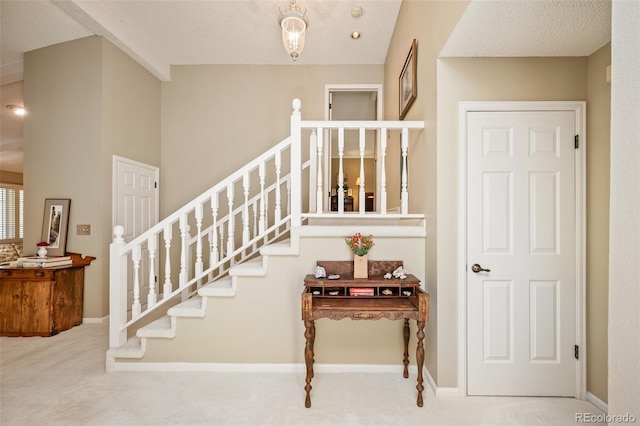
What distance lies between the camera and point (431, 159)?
251 cm

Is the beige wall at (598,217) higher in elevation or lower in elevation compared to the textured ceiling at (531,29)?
lower

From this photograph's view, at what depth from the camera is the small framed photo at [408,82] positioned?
9.84 feet

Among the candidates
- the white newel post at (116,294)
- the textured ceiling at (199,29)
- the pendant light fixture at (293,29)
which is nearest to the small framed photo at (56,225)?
the white newel post at (116,294)

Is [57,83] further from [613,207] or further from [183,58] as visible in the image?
[613,207]

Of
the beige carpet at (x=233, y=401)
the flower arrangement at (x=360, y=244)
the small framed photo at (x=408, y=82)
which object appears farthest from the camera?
the small framed photo at (x=408, y=82)

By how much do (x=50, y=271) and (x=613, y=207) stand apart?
4743 mm

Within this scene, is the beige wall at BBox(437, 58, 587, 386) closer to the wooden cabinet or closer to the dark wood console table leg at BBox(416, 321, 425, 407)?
the dark wood console table leg at BBox(416, 321, 425, 407)

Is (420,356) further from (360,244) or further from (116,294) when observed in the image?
(116,294)

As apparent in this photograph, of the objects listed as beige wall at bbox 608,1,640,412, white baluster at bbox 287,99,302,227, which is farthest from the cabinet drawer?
beige wall at bbox 608,1,640,412

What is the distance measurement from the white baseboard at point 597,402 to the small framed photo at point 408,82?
2.80 m

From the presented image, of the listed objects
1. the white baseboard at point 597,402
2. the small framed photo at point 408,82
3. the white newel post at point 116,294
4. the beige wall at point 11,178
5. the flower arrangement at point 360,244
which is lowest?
the white baseboard at point 597,402

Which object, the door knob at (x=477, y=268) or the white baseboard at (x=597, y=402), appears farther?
the door knob at (x=477, y=268)

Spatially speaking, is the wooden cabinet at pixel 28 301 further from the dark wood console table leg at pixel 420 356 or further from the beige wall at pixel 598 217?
the beige wall at pixel 598 217

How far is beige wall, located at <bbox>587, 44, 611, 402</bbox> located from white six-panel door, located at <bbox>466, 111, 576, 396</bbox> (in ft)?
0.35
